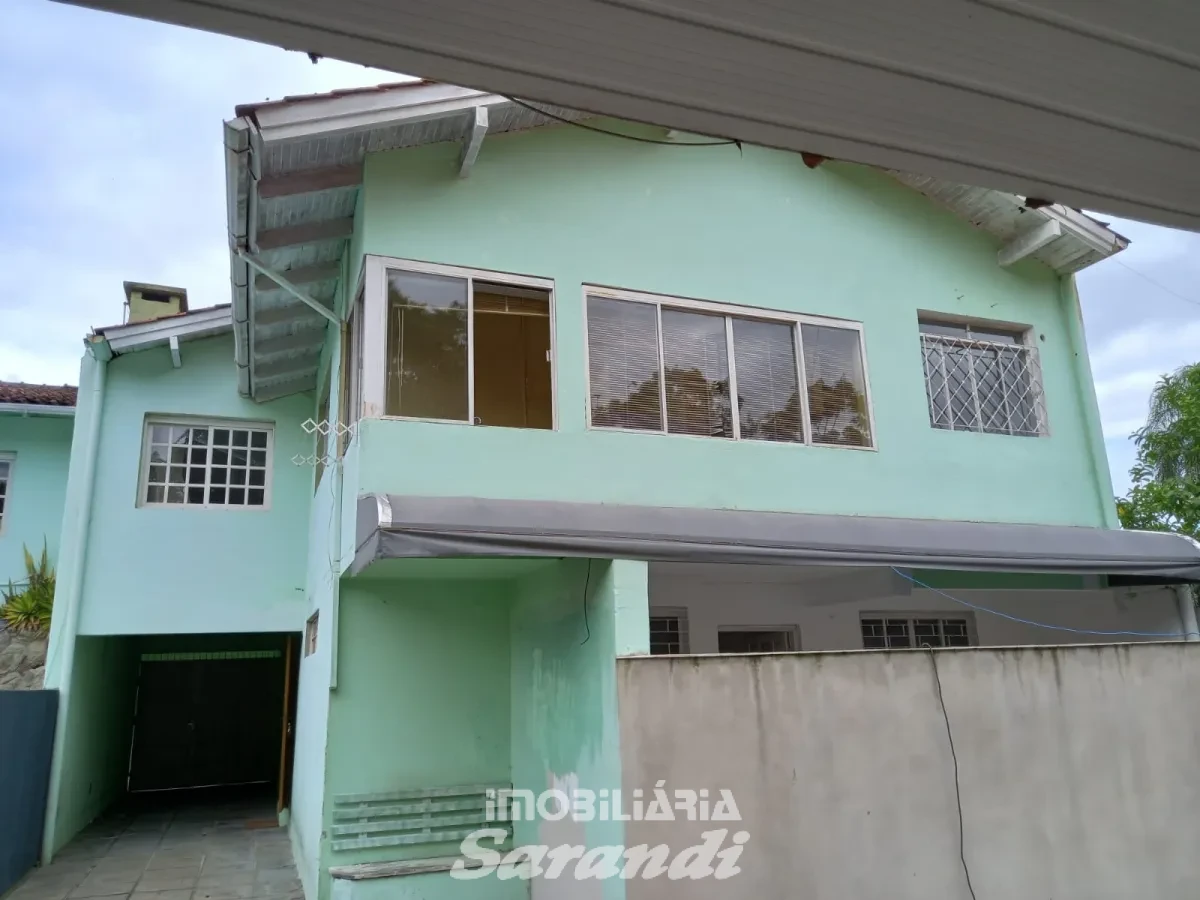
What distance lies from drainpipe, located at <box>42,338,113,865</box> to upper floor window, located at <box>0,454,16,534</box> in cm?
258

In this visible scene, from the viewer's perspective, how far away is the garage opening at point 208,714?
14.7 m

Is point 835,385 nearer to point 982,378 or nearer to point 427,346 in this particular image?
point 982,378

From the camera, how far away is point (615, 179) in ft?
26.2

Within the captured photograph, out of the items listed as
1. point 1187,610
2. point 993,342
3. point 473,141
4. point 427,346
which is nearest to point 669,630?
point 427,346

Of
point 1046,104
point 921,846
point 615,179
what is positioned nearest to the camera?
point 1046,104

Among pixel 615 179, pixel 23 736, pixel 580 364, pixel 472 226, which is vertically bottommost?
pixel 23 736

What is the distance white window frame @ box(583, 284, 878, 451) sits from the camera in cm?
740

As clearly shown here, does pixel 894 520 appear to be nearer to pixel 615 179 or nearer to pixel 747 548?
pixel 747 548

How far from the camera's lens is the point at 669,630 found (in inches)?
368

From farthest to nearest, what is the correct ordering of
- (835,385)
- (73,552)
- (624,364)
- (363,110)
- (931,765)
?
(73,552) < (835,385) < (624,364) < (363,110) < (931,765)

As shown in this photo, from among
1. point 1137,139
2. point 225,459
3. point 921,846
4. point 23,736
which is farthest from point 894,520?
point 23,736

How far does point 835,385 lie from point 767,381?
0.78 metres

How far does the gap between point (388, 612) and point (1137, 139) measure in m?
6.74

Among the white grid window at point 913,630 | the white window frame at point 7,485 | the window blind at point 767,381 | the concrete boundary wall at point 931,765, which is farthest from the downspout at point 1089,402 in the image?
the white window frame at point 7,485
